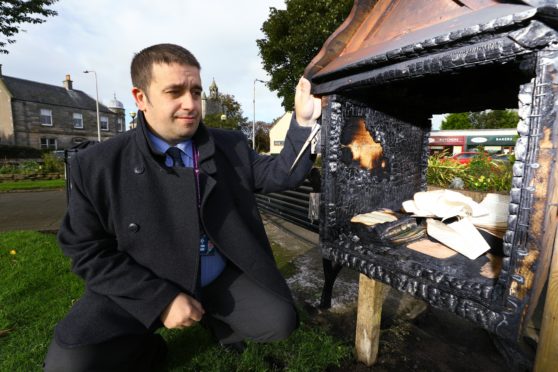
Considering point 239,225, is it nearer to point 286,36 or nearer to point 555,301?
point 555,301

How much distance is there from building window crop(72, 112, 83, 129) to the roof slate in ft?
2.82

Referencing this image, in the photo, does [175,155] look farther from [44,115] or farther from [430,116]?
[44,115]

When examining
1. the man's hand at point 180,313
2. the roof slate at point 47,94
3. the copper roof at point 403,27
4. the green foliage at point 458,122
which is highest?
the roof slate at point 47,94

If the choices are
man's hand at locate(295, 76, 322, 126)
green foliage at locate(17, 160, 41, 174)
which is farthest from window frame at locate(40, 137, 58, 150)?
man's hand at locate(295, 76, 322, 126)

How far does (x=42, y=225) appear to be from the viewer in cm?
514

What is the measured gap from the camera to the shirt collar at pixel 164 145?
1.72m

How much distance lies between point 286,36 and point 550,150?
1396cm

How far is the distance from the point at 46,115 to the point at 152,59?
3437cm

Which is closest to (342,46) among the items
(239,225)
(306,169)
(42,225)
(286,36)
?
(306,169)

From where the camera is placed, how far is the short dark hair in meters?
1.53

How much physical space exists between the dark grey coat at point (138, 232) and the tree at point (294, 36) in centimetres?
1176

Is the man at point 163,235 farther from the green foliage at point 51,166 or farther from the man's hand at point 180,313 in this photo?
the green foliage at point 51,166

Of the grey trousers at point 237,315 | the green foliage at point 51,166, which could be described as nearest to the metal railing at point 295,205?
the grey trousers at point 237,315

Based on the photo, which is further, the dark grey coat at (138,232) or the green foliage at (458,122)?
the green foliage at (458,122)
